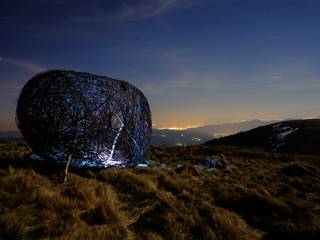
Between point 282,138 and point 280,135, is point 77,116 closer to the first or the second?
point 282,138

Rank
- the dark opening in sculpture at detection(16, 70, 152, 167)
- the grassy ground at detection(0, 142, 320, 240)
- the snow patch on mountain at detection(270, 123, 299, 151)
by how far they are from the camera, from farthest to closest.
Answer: the snow patch on mountain at detection(270, 123, 299, 151) → the dark opening in sculpture at detection(16, 70, 152, 167) → the grassy ground at detection(0, 142, 320, 240)

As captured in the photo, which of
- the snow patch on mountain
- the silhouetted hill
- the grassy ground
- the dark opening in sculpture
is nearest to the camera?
the grassy ground

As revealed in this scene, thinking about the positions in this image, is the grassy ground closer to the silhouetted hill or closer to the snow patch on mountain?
the silhouetted hill

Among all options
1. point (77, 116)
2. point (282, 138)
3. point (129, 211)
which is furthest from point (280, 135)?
point (129, 211)

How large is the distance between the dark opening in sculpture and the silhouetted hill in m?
57.5

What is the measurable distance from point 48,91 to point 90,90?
1.31 meters

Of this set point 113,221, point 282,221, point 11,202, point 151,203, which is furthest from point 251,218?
point 11,202

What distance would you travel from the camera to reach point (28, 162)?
37.7 ft

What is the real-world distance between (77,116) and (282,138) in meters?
70.5

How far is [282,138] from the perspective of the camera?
73750mm

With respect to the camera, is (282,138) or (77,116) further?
(282,138)

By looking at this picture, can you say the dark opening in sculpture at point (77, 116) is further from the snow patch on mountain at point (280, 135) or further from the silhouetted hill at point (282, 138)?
the snow patch on mountain at point (280, 135)

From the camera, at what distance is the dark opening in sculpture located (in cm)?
1024

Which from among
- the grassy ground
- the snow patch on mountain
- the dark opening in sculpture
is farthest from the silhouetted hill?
the dark opening in sculpture
